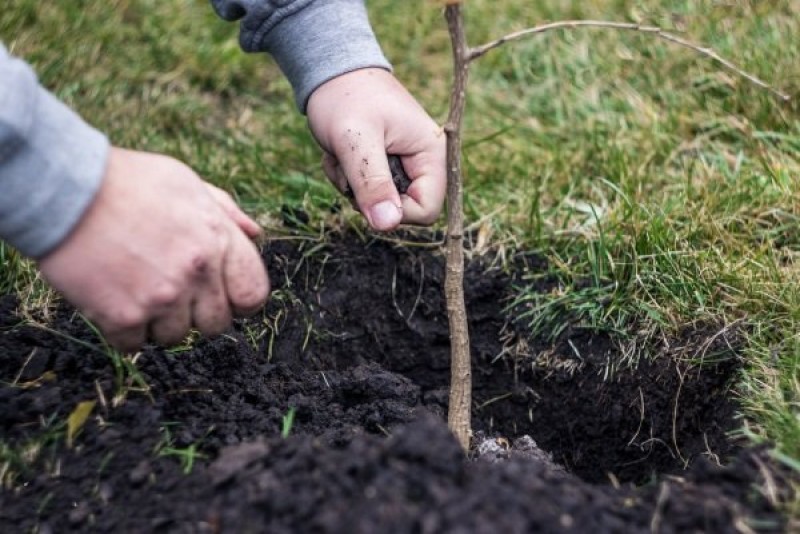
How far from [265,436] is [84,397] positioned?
346 mm

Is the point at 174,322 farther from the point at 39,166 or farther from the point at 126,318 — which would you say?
the point at 39,166

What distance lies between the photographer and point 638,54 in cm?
331

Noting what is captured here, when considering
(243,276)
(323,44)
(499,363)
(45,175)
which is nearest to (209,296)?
(243,276)

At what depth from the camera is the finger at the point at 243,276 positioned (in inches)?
63.3

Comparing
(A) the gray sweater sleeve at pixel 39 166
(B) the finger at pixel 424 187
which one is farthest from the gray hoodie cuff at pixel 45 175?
(B) the finger at pixel 424 187

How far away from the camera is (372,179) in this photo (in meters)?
1.97

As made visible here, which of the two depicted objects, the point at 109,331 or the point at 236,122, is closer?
the point at 109,331

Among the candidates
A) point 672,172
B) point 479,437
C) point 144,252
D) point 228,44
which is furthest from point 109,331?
point 228,44

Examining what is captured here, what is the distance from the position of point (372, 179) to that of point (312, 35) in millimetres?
389

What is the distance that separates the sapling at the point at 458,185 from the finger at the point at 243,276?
39cm

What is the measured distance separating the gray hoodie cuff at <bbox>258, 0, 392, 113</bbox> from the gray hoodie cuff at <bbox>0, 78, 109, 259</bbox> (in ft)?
2.43

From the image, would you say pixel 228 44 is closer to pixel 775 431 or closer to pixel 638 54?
pixel 638 54

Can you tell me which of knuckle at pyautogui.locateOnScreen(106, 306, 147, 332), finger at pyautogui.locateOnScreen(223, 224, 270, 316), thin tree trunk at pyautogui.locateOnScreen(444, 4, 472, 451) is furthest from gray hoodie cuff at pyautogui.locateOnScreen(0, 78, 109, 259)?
thin tree trunk at pyautogui.locateOnScreen(444, 4, 472, 451)

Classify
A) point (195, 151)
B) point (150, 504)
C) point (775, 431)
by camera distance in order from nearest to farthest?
point (150, 504) → point (775, 431) → point (195, 151)
